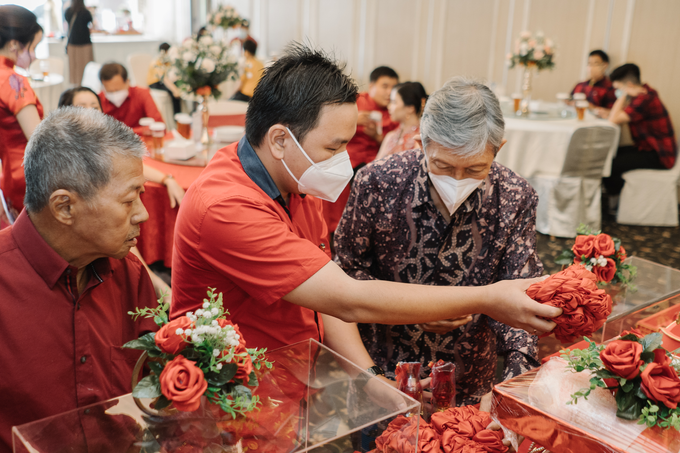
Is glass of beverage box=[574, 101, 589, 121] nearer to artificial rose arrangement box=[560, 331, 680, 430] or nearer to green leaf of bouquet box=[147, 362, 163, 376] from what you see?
artificial rose arrangement box=[560, 331, 680, 430]

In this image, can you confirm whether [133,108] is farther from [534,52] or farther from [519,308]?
[519,308]

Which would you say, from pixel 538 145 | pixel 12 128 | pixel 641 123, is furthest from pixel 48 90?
pixel 641 123

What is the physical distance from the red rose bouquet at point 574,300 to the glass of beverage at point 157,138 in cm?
327

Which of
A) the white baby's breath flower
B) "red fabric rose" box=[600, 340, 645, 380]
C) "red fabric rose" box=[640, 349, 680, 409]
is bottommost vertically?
"red fabric rose" box=[640, 349, 680, 409]

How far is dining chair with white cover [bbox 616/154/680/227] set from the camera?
5.91m

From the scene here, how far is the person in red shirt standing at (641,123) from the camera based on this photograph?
603 centimetres

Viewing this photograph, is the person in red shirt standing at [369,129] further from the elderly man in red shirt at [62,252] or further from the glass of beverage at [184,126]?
the elderly man in red shirt at [62,252]

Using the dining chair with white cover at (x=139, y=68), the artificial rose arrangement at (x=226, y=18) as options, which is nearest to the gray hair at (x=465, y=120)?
the dining chair with white cover at (x=139, y=68)

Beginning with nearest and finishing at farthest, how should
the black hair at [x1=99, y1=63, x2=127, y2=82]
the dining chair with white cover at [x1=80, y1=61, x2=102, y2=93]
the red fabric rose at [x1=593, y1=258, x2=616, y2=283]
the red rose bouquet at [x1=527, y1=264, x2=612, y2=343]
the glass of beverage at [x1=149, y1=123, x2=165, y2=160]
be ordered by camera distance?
the red rose bouquet at [x1=527, y1=264, x2=612, y2=343] < the red fabric rose at [x1=593, y1=258, x2=616, y2=283] < the glass of beverage at [x1=149, y1=123, x2=165, y2=160] < the black hair at [x1=99, y1=63, x2=127, y2=82] < the dining chair with white cover at [x1=80, y1=61, x2=102, y2=93]

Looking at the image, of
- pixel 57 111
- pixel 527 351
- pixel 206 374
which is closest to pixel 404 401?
pixel 206 374

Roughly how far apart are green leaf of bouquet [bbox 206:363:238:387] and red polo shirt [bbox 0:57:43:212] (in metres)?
2.64

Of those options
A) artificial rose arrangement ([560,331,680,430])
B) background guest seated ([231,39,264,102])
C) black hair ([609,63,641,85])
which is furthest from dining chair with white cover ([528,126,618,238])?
artificial rose arrangement ([560,331,680,430])

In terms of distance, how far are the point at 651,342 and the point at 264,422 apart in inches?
30.2

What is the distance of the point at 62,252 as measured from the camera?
118 centimetres
